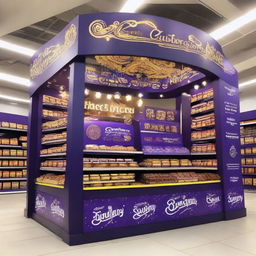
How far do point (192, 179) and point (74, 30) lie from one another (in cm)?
341

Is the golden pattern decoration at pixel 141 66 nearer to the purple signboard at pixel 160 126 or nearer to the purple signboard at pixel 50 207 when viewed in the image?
the purple signboard at pixel 160 126

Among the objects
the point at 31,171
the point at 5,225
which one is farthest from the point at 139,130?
the point at 5,225

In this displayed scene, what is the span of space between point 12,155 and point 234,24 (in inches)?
346

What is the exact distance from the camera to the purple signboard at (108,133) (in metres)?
5.07

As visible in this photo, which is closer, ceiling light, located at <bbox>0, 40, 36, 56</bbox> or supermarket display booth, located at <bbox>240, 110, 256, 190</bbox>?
ceiling light, located at <bbox>0, 40, 36, 56</bbox>

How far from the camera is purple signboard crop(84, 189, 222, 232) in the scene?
3.72 m

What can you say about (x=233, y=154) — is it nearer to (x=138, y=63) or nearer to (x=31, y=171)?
(x=138, y=63)

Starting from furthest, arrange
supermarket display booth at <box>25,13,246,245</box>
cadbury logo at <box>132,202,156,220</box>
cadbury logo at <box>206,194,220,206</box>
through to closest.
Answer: cadbury logo at <box>206,194,220,206</box>, cadbury logo at <box>132,202,156,220</box>, supermarket display booth at <box>25,13,246,245</box>

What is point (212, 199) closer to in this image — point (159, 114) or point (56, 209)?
Result: point (159, 114)

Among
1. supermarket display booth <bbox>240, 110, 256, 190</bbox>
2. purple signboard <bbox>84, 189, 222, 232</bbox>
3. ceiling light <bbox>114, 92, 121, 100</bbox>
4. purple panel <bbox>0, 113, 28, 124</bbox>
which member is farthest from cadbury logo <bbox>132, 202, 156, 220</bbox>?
purple panel <bbox>0, 113, 28, 124</bbox>

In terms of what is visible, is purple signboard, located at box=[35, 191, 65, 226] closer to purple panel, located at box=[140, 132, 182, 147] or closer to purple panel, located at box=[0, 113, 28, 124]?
purple panel, located at box=[140, 132, 182, 147]

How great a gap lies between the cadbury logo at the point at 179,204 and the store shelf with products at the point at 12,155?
7.25 meters

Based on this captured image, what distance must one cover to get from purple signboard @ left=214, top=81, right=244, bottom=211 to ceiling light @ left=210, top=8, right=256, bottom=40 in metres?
2.21

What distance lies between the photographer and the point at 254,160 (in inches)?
394
